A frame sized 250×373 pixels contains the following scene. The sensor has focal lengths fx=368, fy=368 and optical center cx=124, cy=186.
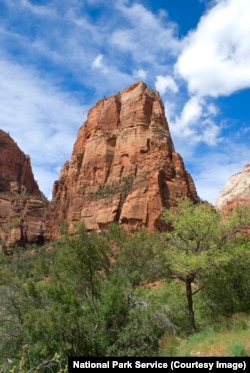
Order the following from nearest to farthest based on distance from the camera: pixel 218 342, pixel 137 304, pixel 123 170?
pixel 218 342 → pixel 137 304 → pixel 123 170

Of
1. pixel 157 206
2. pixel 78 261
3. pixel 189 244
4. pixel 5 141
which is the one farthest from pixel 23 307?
pixel 5 141

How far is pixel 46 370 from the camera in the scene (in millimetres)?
12562

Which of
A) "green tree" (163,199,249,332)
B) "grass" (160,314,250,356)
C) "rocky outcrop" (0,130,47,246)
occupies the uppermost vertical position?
"rocky outcrop" (0,130,47,246)

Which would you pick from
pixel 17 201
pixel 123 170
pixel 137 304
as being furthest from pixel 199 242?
pixel 17 201

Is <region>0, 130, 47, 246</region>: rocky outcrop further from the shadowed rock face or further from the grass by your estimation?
the grass

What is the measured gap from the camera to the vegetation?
12.6 metres

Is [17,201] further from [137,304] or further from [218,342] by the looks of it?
[218,342]

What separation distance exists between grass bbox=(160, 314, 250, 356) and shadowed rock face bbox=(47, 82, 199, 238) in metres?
46.3

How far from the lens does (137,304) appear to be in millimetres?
14922

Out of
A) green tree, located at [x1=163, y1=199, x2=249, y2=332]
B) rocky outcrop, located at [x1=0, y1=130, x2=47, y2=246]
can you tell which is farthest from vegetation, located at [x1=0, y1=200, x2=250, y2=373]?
rocky outcrop, located at [x1=0, y1=130, x2=47, y2=246]

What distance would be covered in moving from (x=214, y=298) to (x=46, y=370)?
291 inches

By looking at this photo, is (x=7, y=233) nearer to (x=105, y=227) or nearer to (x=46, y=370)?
(x=105, y=227)

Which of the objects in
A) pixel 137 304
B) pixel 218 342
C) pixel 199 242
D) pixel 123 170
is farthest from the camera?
pixel 123 170

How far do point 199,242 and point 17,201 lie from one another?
8201 centimetres
